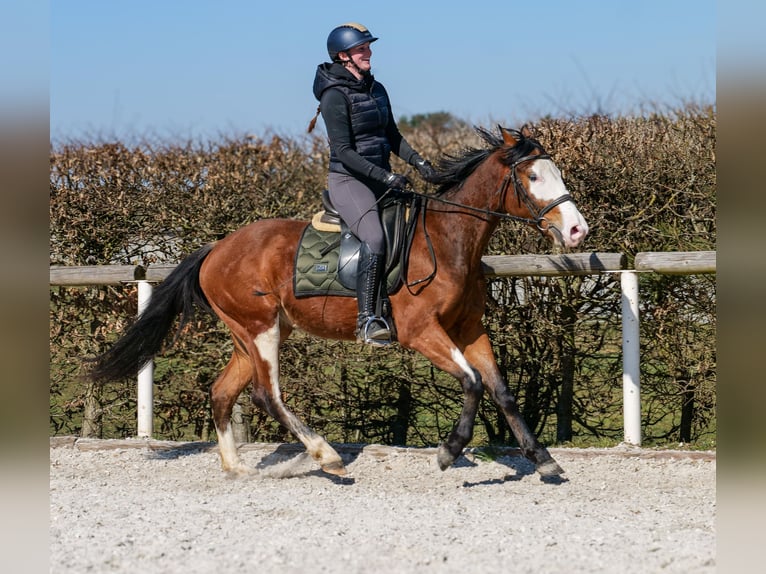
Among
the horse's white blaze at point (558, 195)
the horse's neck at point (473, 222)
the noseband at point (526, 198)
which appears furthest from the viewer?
the horse's neck at point (473, 222)

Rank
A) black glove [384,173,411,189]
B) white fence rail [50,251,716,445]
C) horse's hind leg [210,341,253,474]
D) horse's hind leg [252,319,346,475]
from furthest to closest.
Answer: horse's hind leg [210,341,253,474] → white fence rail [50,251,716,445] → horse's hind leg [252,319,346,475] → black glove [384,173,411,189]

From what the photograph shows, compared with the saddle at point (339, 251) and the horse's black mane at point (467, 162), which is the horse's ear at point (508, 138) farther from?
the saddle at point (339, 251)

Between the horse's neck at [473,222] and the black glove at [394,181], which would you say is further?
the horse's neck at [473,222]

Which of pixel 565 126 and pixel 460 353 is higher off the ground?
pixel 565 126

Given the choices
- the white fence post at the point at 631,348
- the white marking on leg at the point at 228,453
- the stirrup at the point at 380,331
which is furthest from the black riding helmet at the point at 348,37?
the white marking on leg at the point at 228,453

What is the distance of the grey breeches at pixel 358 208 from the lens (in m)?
6.40

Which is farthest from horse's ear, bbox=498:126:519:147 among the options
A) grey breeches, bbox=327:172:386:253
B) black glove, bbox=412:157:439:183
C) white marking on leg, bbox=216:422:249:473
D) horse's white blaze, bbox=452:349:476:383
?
white marking on leg, bbox=216:422:249:473

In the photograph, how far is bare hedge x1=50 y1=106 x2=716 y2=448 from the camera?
7371 millimetres

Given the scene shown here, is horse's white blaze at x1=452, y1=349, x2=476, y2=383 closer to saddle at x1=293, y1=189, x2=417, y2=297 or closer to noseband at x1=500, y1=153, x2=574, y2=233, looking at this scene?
saddle at x1=293, y1=189, x2=417, y2=297

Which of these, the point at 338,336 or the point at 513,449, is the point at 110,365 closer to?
the point at 338,336
